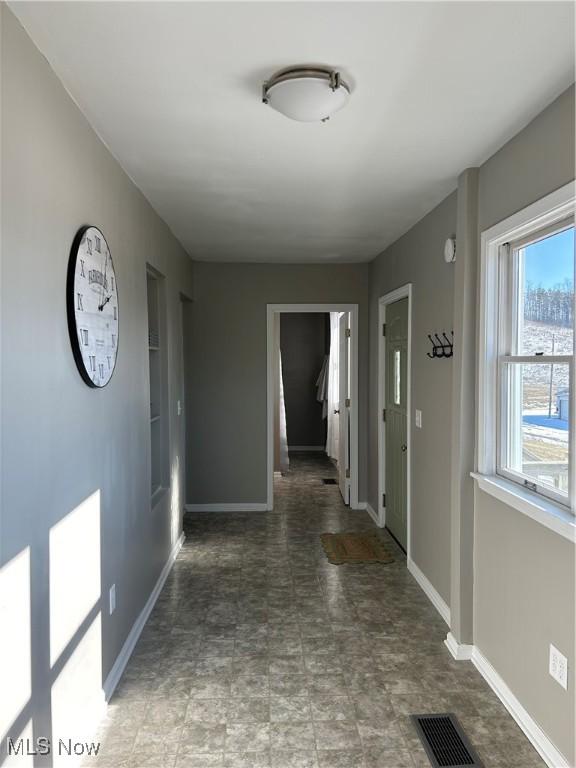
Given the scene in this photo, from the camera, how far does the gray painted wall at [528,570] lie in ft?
6.66

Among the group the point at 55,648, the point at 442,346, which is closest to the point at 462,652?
the point at 442,346

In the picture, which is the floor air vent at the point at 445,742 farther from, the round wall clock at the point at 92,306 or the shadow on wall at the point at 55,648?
the round wall clock at the point at 92,306

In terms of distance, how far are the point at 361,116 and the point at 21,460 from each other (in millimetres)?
1757

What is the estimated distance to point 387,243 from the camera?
468 cm

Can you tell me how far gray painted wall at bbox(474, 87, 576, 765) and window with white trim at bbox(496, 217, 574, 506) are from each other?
17 cm

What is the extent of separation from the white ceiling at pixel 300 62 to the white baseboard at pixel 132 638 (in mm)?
2371

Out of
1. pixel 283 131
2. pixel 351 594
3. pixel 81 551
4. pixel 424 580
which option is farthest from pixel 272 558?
pixel 283 131

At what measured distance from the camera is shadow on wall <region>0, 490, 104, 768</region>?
5.11ft

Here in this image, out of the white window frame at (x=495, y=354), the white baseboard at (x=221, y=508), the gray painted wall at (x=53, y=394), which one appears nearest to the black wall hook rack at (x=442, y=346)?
the white window frame at (x=495, y=354)

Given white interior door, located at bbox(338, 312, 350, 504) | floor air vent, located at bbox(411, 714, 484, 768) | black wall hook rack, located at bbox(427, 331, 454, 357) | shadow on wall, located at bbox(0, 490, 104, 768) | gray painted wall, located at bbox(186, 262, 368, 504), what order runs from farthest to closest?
1. white interior door, located at bbox(338, 312, 350, 504)
2. gray painted wall, located at bbox(186, 262, 368, 504)
3. black wall hook rack, located at bbox(427, 331, 454, 357)
4. floor air vent, located at bbox(411, 714, 484, 768)
5. shadow on wall, located at bbox(0, 490, 104, 768)

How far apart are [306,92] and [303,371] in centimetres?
743

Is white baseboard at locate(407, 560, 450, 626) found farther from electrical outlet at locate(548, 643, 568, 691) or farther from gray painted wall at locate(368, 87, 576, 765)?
electrical outlet at locate(548, 643, 568, 691)

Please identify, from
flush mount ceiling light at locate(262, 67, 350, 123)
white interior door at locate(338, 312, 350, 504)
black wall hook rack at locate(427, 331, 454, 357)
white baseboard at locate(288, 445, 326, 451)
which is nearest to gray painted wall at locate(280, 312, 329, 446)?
white baseboard at locate(288, 445, 326, 451)

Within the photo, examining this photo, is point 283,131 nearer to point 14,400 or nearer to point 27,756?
point 14,400
